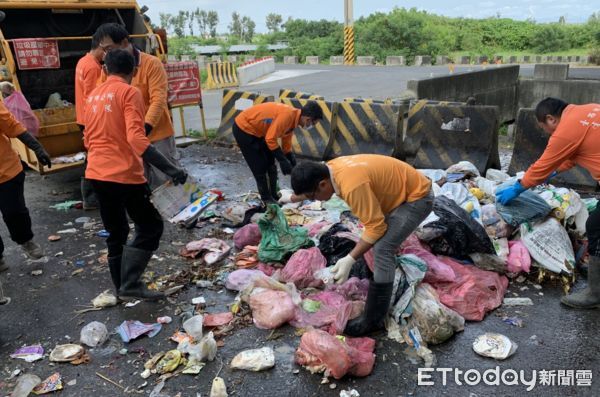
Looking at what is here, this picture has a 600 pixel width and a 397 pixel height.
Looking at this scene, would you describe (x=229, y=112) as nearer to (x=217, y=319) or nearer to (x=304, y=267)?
(x=304, y=267)

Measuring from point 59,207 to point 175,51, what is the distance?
84.1ft

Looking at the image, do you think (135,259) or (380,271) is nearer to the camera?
(380,271)

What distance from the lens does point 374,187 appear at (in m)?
2.76

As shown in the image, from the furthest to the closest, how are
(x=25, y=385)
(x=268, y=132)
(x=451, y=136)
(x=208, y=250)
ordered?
(x=451, y=136) < (x=268, y=132) < (x=208, y=250) < (x=25, y=385)

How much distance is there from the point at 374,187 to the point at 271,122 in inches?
92.1

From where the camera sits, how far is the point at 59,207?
5852 mm

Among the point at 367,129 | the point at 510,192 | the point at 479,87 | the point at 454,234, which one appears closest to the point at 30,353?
the point at 454,234

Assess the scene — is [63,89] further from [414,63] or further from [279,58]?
[279,58]

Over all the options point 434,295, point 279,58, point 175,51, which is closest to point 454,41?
point 279,58

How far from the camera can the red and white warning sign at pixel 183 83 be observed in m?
7.82

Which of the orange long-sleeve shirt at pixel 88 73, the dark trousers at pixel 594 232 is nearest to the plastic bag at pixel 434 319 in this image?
the dark trousers at pixel 594 232

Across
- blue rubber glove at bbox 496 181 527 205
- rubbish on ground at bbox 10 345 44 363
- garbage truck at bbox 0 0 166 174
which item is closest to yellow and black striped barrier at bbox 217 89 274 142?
garbage truck at bbox 0 0 166 174

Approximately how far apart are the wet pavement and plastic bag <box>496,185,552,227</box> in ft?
1.86

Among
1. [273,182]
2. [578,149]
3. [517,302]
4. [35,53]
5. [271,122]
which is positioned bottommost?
[517,302]
